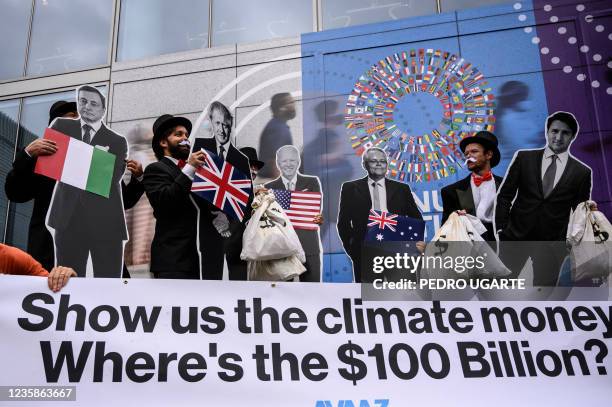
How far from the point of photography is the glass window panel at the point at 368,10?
8.21 metres

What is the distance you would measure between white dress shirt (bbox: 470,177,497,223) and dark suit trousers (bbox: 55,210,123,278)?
4.16 metres

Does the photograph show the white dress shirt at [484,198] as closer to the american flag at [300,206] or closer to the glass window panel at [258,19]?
the american flag at [300,206]

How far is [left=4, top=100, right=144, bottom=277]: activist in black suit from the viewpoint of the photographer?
5871 millimetres

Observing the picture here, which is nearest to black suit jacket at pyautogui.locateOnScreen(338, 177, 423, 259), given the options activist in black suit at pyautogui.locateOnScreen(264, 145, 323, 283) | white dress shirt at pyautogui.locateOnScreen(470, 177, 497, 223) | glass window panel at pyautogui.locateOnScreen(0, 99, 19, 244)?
activist in black suit at pyautogui.locateOnScreen(264, 145, 323, 283)

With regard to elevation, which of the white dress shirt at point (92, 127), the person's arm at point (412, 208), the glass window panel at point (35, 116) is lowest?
the person's arm at point (412, 208)

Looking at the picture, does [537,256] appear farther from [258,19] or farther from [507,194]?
[258,19]

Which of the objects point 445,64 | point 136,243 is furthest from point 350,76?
point 136,243

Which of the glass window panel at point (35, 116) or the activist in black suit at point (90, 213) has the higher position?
the glass window panel at point (35, 116)

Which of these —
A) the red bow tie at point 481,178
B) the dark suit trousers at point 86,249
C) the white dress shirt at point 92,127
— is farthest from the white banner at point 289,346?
the white dress shirt at point 92,127

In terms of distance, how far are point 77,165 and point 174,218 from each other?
1346mm

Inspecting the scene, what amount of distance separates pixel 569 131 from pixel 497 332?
186 inches

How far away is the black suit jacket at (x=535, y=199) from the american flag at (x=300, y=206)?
2148 mm

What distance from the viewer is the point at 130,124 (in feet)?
26.9

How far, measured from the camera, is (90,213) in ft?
22.0
